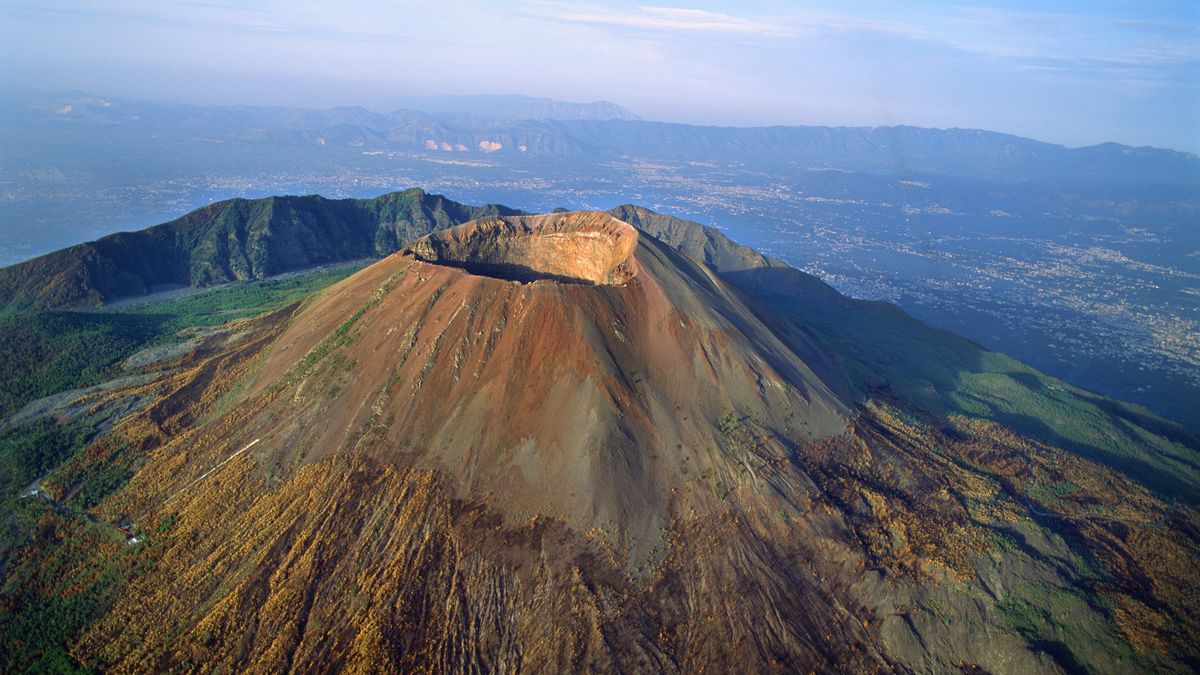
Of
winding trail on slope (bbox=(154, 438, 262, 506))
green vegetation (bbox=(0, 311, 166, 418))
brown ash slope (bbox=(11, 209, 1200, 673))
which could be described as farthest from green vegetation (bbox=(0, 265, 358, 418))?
winding trail on slope (bbox=(154, 438, 262, 506))

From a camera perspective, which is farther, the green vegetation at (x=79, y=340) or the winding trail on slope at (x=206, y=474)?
the green vegetation at (x=79, y=340)

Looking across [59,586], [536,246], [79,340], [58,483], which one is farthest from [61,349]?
[536,246]

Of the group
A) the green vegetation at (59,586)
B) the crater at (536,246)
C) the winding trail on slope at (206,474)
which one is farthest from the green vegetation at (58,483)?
the crater at (536,246)

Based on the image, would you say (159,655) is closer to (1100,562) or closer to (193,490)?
(193,490)

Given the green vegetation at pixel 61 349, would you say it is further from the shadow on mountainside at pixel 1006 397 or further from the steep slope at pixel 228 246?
the shadow on mountainside at pixel 1006 397

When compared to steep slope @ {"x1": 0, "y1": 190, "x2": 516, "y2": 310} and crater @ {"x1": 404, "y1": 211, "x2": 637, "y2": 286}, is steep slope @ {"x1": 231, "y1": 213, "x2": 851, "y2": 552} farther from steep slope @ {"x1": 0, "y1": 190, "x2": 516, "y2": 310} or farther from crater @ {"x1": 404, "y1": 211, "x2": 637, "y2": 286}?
steep slope @ {"x1": 0, "y1": 190, "x2": 516, "y2": 310}
